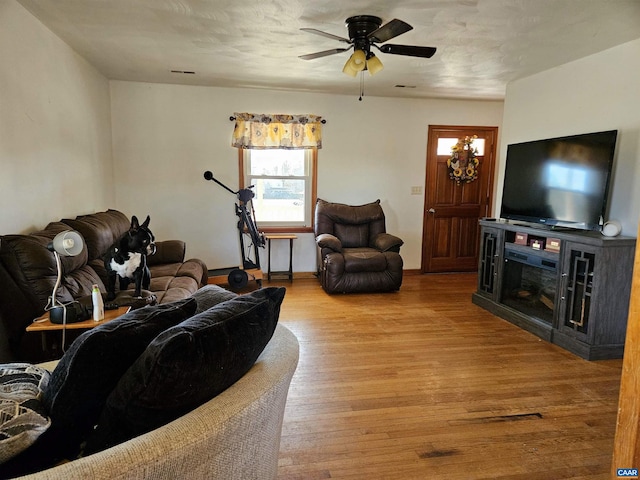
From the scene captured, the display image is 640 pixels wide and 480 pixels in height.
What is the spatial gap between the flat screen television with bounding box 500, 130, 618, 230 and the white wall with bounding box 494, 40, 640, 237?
22cm

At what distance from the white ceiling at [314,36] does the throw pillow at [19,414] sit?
2.27m

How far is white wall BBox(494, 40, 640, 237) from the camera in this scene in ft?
10.00

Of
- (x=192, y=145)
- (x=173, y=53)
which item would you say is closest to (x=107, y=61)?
(x=173, y=53)

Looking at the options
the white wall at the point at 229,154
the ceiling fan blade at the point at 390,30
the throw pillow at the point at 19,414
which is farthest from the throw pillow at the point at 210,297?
the white wall at the point at 229,154

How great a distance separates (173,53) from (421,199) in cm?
355

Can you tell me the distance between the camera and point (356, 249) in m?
4.99

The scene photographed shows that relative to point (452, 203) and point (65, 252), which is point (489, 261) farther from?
point (65, 252)

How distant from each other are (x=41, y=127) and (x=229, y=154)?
2.39 metres

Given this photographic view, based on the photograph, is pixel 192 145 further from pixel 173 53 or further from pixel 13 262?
pixel 13 262

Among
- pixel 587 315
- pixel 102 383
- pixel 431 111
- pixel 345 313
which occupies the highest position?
pixel 431 111

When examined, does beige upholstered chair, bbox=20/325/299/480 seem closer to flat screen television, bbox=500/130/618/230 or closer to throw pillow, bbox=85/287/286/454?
throw pillow, bbox=85/287/286/454

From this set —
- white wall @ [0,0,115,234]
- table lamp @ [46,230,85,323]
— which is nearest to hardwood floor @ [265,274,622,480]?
table lamp @ [46,230,85,323]

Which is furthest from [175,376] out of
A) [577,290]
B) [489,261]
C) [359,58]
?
[489,261]

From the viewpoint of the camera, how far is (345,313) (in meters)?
3.96
